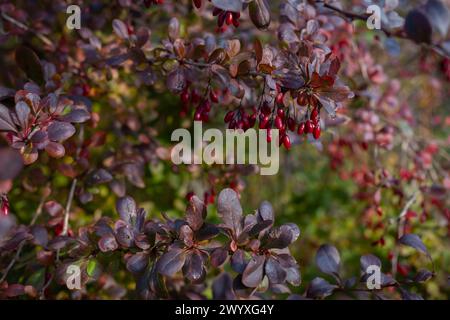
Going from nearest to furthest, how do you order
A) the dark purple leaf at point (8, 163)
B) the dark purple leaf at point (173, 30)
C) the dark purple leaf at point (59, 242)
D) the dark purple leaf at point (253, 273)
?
the dark purple leaf at point (8, 163) → the dark purple leaf at point (253, 273) → the dark purple leaf at point (59, 242) → the dark purple leaf at point (173, 30)

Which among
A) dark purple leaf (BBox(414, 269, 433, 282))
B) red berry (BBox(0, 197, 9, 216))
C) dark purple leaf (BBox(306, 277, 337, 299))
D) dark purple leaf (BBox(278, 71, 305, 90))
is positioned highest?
dark purple leaf (BBox(278, 71, 305, 90))

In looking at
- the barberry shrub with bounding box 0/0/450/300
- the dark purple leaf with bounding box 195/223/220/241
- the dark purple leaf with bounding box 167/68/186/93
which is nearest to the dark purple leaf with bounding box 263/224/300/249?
the barberry shrub with bounding box 0/0/450/300

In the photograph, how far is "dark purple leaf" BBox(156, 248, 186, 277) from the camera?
1.03 m

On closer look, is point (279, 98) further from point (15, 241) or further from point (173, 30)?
point (15, 241)

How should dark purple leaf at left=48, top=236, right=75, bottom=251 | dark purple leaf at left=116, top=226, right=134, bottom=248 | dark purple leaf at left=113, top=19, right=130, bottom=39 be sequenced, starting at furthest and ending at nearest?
dark purple leaf at left=113, top=19, right=130, bottom=39, dark purple leaf at left=48, top=236, right=75, bottom=251, dark purple leaf at left=116, top=226, right=134, bottom=248

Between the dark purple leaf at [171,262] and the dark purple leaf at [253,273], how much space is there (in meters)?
0.14

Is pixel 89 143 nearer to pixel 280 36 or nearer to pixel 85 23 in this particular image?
pixel 85 23

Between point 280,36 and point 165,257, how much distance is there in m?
0.68

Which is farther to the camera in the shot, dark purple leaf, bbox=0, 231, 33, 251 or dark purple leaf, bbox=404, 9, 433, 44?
dark purple leaf, bbox=404, 9, 433, 44

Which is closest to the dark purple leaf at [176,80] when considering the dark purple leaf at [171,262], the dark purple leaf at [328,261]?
the dark purple leaf at [171,262]

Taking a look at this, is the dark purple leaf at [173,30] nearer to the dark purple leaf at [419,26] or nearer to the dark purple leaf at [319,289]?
the dark purple leaf at [419,26]

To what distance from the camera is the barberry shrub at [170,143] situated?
3.59 ft

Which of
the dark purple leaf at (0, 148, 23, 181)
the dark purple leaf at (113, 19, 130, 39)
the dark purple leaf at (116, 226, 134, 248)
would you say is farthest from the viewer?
the dark purple leaf at (113, 19, 130, 39)

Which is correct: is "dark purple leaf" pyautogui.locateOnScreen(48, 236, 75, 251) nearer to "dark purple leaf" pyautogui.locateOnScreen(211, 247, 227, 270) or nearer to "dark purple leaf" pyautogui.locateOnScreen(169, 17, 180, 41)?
"dark purple leaf" pyautogui.locateOnScreen(211, 247, 227, 270)
